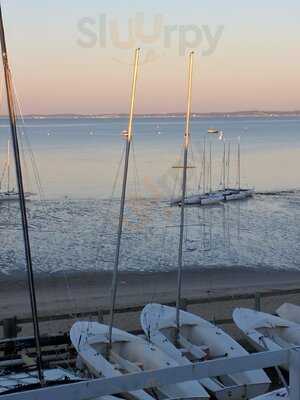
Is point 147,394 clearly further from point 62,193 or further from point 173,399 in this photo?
point 62,193

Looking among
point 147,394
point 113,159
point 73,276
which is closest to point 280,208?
point 73,276

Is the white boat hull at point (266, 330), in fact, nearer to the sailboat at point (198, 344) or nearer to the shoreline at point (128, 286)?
the sailboat at point (198, 344)

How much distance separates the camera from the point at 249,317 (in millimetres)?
11734

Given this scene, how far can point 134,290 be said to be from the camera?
2089 centimetres

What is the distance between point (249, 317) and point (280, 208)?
34116 millimetres

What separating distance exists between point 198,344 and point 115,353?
160cm

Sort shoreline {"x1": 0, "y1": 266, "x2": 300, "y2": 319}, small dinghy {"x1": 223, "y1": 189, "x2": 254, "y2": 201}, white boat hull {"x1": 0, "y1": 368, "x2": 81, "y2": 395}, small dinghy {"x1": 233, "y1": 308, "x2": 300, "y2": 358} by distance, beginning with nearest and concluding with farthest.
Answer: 1. white boat hull {"x1": 0, "y1": 368, "x2": 81, "y2": 395}
2. small dinghy {"x1": 233, "y1": 308, "x2": 300, "y2": 358}
3. shoreline {"x1": 0, "y1": 266, "x2": 300, "y2": 319}
4. small dinghy {"x1": 223, "y1": 189, "x2": 254, "y2": 201}

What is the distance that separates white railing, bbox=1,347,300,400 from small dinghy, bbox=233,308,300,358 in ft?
26.1

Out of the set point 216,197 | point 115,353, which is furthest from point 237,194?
point 115,353

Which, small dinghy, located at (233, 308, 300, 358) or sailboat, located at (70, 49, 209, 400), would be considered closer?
sailboat, located at (70, 49, 209, 400)

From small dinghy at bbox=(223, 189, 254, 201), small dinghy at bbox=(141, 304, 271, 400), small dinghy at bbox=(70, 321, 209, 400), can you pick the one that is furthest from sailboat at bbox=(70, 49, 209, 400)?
small dinghy at bbox=(223, 189, 254, 201)

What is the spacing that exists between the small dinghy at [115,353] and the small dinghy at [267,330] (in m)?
1.89

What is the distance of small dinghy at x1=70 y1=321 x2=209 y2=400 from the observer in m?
9.51

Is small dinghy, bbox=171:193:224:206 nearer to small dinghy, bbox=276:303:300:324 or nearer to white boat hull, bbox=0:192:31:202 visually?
white boat hull, bbox=0:192:31:202
